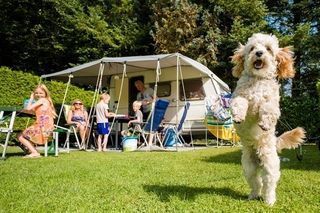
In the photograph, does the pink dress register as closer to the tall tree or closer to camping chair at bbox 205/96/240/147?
camping chair at bbox 205/96/240/147

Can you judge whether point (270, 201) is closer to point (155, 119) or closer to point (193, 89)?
point (155, 119)

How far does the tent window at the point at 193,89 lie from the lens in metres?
13.7

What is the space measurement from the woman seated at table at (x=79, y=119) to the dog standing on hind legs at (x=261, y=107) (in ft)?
26.7

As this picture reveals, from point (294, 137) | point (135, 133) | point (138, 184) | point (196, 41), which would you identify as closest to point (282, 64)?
point (294, 137)

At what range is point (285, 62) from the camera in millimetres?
3771

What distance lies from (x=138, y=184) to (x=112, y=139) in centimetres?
886

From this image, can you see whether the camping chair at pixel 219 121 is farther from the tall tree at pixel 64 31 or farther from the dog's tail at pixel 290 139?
the tall tree at pixel 64 31

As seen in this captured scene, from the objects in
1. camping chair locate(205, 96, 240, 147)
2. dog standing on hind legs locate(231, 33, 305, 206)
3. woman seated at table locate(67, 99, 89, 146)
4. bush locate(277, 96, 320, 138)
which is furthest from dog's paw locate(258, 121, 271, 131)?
bush locate(277, 96, 320, 138)

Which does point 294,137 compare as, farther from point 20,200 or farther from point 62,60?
point 62,60

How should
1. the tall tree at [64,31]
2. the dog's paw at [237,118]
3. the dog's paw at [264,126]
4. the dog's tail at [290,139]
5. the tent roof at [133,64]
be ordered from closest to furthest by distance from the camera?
the dog's paw at [237,118] → the dog's paw at [264,126] → the dog's tail at [290,139] → the tent roof at [133,64] → the tall tree at [64,31]

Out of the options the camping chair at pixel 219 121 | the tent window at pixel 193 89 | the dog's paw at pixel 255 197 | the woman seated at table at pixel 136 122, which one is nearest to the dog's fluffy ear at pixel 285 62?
the dog's paw at pixel 255 197

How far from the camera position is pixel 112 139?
13.5m

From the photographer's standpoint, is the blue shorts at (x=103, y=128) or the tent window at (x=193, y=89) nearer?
the blue shorts at (x=103, y=128)

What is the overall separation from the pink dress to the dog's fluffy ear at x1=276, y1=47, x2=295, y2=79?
5.59 metres
